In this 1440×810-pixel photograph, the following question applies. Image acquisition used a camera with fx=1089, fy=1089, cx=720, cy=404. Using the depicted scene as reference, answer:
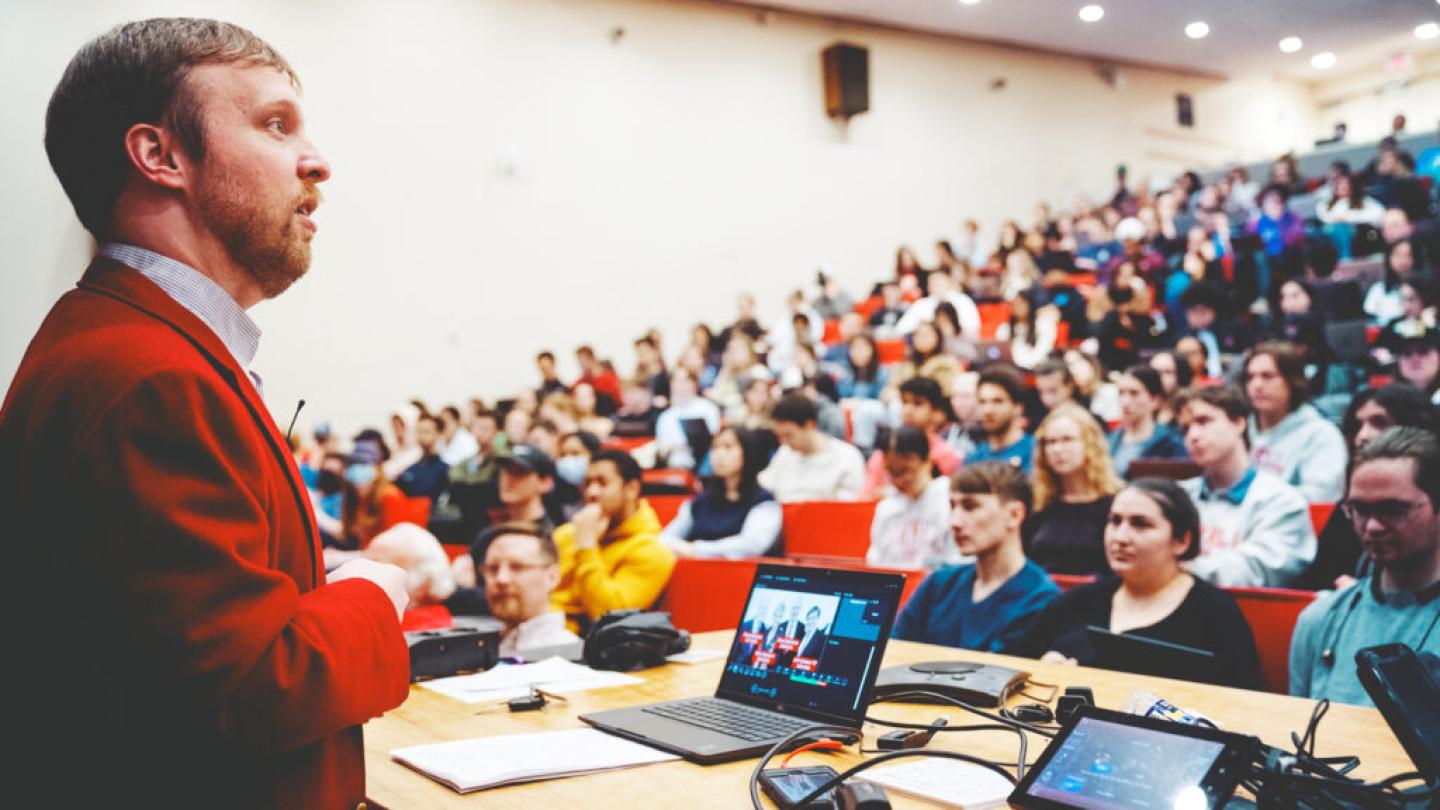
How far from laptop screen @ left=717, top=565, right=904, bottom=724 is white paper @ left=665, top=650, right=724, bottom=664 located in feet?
1.19

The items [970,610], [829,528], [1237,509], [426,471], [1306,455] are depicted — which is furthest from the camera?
[426,471]

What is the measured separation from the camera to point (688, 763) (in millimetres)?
1348

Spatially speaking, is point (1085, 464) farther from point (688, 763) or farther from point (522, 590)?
point (688, 763)

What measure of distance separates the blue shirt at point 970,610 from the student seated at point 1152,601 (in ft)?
0.24

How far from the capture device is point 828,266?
12117 millimetres

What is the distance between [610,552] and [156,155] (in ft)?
9.45

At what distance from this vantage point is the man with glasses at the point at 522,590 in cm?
288

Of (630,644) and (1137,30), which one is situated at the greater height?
(1137,30)

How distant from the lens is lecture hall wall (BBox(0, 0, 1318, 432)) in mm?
9164

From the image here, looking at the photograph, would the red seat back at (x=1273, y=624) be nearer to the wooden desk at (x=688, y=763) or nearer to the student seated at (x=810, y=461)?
the wooden desk at (x=688, y=763)

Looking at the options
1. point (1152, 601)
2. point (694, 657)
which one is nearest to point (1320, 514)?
point (1152, 601)

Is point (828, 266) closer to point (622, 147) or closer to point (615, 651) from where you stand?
point (622, 147)

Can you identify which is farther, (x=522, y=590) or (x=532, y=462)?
(x=532, y=462)

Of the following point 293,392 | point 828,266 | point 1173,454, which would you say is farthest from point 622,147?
point 1173,454
